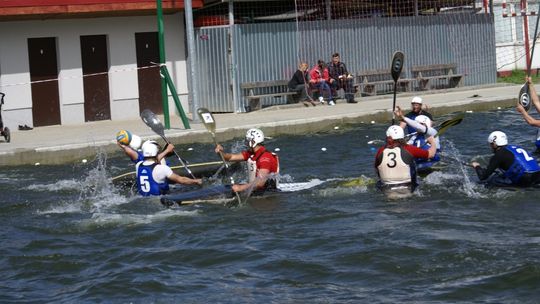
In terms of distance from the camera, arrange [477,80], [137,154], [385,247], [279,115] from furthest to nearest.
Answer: [477,80], [279,115], [137,154], [385,247]

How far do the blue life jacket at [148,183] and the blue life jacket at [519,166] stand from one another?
4.90 m

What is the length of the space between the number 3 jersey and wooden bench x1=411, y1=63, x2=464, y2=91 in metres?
13.7

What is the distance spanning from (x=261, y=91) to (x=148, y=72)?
2.92 m

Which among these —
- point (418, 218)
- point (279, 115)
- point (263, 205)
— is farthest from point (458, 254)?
point (279, 115)

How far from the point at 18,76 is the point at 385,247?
14732mm

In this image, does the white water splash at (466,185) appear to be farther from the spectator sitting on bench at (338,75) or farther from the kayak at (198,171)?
the spectator sitting on bench at (338,75)

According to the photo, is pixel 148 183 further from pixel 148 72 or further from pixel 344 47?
pixel 344 47

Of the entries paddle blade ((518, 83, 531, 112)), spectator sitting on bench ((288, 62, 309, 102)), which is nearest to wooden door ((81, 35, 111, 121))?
spectator sitting on bench ((288, 62, 309, 102))

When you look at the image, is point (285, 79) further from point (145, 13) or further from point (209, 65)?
point (145, 13)

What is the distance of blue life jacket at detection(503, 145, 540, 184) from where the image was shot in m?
14.4

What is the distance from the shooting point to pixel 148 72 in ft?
87.1

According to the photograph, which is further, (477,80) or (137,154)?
(477,80)

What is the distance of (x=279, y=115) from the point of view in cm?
2442

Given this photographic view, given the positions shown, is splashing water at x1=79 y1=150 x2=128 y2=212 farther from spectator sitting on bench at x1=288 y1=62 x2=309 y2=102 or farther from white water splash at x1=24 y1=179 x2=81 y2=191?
spectator sitting on bench at x1=288 y1=62 x2=309 y2=102
